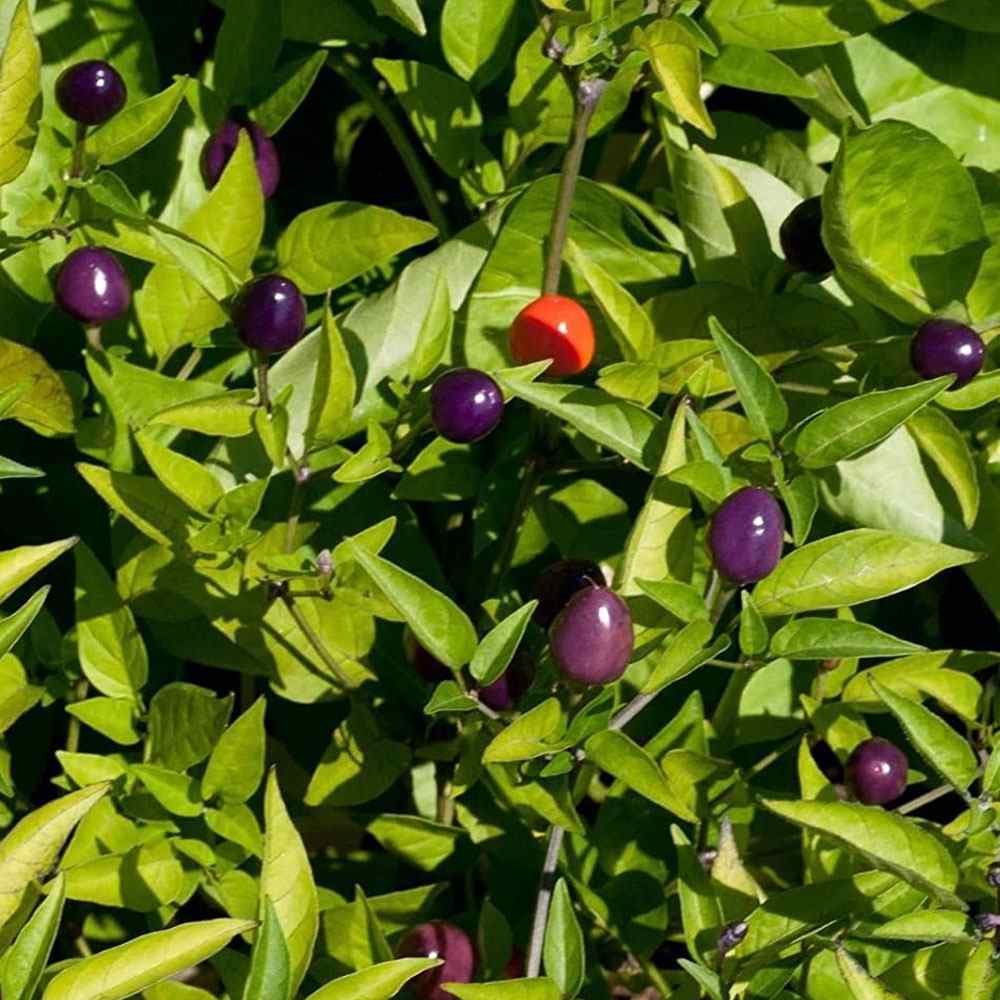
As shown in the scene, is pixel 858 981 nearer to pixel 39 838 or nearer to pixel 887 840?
pixel 887 840

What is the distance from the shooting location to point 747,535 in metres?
0.86

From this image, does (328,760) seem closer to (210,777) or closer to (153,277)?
(210,777)

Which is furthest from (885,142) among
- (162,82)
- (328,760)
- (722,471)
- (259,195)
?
(162,82)

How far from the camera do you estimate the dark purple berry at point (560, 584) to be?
3.23ft

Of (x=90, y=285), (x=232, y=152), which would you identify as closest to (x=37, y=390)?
(x=90, y=285)

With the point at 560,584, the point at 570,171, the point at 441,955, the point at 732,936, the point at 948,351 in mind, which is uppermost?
the point at 570,171

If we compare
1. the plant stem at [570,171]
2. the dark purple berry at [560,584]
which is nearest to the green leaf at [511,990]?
the dark purple berry at [560,584]

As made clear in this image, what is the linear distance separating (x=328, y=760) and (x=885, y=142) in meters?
0.55

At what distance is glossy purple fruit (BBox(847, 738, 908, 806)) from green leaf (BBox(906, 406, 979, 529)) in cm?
16

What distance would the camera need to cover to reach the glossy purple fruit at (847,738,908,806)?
41.3 inches

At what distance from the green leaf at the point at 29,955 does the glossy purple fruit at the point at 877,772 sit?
513mm

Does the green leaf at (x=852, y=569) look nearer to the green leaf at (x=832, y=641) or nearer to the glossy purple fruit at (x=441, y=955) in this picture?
the green leaf at (x=832, y=641)

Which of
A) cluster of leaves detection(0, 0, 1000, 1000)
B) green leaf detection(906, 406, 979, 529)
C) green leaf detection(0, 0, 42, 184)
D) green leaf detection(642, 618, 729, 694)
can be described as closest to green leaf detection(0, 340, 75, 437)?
cluster of leaves detection(0, 0, 1000, 1000)

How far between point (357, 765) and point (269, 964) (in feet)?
1.00
